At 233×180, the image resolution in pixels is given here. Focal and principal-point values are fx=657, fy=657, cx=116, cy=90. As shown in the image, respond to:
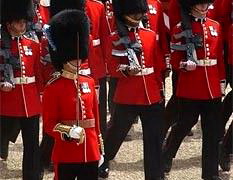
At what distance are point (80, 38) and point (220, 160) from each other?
1.96 meters

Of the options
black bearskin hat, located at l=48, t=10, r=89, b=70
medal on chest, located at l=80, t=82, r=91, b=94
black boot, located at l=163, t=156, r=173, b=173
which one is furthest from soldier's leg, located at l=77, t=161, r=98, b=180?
black boot, located at l=163, t=156, r=173, b=173

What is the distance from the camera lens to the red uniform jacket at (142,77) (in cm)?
473

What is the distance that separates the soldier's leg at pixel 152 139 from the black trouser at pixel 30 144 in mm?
780

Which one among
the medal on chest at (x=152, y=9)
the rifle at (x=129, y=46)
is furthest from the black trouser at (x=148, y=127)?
the medal on chest at (x=152, y=9)

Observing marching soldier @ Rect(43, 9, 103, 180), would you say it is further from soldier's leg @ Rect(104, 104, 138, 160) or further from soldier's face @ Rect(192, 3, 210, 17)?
soldier's face @ Rect(192, 3, 210, 17)

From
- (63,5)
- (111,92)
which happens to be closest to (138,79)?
(63,5)

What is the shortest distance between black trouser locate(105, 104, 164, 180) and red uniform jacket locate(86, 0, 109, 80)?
0.57 m

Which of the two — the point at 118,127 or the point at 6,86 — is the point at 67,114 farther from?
the point at 118,127

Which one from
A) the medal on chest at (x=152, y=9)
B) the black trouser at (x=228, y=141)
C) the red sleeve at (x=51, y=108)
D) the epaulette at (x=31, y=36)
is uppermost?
the medal on chest at (x=152, y=9)

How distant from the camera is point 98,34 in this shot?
17.3ft

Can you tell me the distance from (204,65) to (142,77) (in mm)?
484

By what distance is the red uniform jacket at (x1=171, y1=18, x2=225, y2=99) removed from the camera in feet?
15.9

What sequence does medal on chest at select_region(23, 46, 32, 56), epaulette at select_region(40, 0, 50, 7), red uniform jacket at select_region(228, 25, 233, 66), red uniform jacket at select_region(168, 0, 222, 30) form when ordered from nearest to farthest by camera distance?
medal on chest at select_region(23, 46, 32, 56) → red uniform jacket at select_region(168, 0, 222, 30) → red uniform jacket at select_region(228, 25, 233, 66) → epaulette at select_region(40, 0, 50, 7)

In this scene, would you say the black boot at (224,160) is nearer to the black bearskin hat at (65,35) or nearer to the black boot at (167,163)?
the black boot at (167,163)
